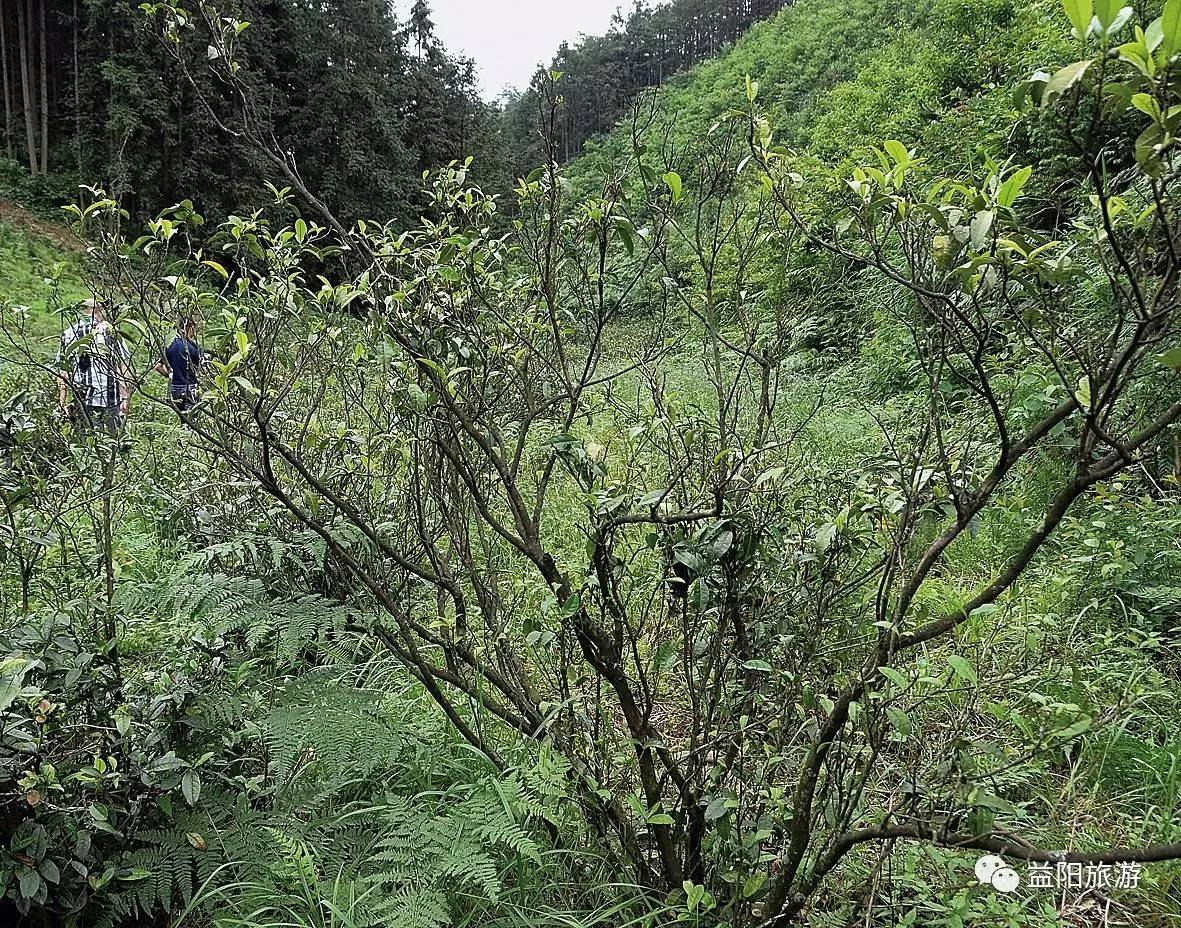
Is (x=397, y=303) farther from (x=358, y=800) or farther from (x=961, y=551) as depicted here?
(x=961, y=551)

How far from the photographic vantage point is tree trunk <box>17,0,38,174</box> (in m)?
17.5

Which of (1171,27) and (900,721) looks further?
(900,721)

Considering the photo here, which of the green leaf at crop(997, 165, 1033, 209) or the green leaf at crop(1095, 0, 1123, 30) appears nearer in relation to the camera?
the green leaf at crop(1095, 0, 1123, 30)

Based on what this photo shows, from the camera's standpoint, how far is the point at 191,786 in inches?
65.3

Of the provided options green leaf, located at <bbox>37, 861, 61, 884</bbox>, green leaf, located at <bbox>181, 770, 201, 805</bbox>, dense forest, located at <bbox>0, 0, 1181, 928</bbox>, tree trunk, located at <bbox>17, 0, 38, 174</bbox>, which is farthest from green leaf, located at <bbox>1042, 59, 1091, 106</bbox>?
tree trunk, located at <bbox>17, 0, 38, 174</bbox>

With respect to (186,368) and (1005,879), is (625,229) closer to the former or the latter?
(186,368)

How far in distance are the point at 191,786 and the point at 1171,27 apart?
222 cm

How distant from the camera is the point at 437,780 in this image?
7.05ft

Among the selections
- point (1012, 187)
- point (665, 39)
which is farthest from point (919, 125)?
point (665, 39)

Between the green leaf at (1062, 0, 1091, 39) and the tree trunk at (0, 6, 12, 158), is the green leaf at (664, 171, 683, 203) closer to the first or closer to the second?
the green leaf at (1062, 0, 1091, 39)

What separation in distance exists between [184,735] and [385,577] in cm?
63

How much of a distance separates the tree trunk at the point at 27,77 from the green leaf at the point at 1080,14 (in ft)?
77.2

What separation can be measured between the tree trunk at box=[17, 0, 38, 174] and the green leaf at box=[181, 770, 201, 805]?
2235 cm

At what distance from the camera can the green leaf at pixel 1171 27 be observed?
0.71m
